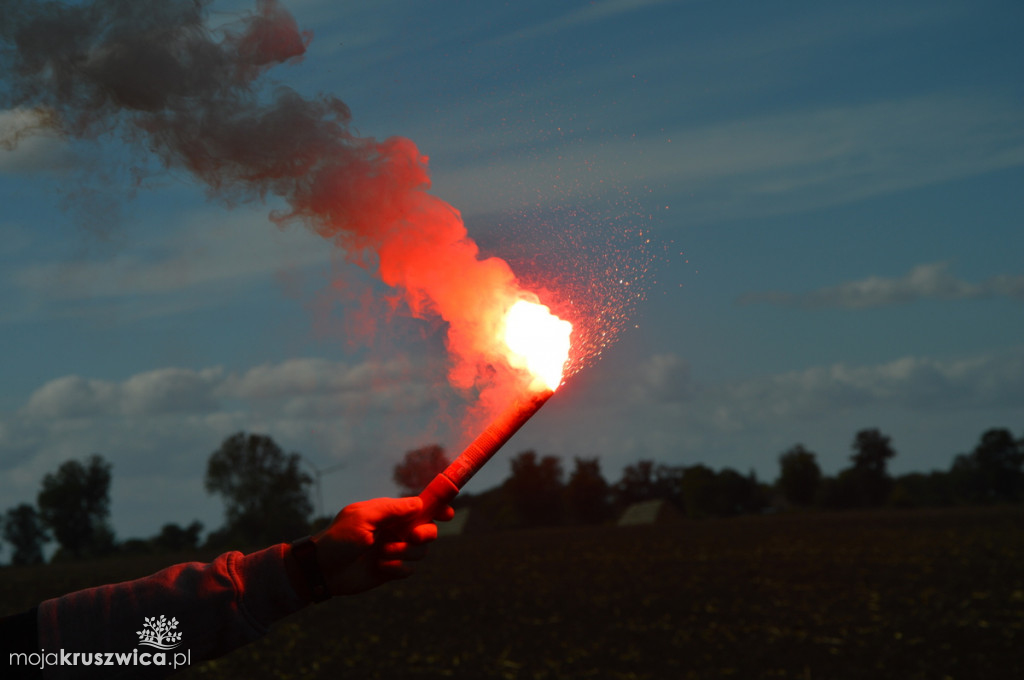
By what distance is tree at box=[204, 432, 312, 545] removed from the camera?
5706cm

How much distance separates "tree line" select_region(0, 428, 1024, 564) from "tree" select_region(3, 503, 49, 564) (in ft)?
0.57

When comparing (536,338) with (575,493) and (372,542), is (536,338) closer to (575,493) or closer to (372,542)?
(372,542)

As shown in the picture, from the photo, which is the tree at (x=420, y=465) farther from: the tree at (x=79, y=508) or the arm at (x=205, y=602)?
the tree at (x=79, y=508)

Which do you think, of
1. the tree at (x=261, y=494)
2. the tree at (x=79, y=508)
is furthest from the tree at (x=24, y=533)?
the tree at (x=261, y=494)

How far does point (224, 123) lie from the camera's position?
4.48 metres

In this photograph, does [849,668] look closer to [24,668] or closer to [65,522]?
[24,668]

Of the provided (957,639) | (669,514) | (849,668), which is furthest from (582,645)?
(669,514)

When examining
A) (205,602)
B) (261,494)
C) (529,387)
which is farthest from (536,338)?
(261,494)

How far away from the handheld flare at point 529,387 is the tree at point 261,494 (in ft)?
156

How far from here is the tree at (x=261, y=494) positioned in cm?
5706

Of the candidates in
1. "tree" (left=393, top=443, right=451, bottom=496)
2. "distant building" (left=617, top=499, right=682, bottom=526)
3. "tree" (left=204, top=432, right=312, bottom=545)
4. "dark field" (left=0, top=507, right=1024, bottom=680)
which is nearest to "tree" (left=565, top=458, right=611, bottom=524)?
"distant building" (left=617, top=499, right=682, bottom=526)

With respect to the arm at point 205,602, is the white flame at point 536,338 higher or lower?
higher

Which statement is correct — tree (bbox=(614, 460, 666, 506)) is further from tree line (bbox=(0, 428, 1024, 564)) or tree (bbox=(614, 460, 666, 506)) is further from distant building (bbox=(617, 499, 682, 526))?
distant building (bbox=(617, 499, 682, 526))

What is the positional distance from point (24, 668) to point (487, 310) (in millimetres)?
2560
